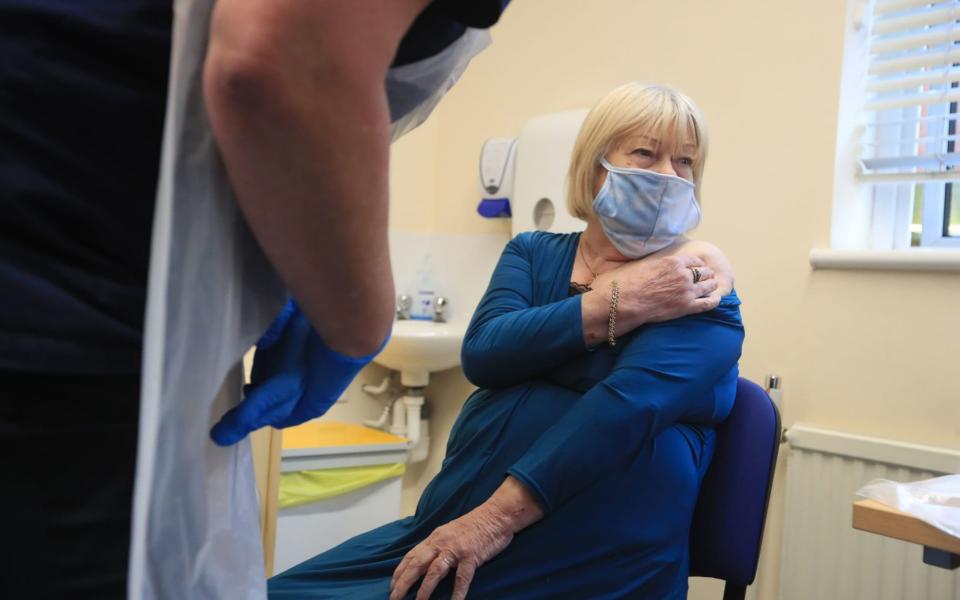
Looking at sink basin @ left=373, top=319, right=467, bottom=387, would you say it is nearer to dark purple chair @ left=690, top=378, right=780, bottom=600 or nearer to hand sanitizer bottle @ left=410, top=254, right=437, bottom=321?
hand sanitizer bottle @ left=410, top=254, right=437, bottom=321

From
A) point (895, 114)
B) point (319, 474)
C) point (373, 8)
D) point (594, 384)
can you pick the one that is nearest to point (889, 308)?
point (895, 114)

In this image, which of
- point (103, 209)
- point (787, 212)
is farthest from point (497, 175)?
point (103, 209)

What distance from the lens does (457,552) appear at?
109 centimetres

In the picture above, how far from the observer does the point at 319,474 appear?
231 cm

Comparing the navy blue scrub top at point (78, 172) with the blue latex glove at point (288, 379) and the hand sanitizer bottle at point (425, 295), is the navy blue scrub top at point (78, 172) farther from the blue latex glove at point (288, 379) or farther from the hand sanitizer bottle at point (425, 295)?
the hand sanitizer bottle at point (425, 295)

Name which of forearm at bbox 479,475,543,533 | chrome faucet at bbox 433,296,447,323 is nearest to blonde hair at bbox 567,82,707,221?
forearm at bbox 479,475,543,533

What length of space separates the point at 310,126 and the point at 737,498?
1028 millimetres

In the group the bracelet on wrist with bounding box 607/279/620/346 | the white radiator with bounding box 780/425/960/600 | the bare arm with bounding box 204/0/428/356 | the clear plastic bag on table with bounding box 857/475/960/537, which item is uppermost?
the bare arm with bounding box 204/0/428/356

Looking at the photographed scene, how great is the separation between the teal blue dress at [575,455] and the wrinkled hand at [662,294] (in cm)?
2

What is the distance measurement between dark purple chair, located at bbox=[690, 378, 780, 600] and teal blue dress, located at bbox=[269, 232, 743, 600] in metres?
0.03

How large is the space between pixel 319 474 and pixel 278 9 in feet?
6.64

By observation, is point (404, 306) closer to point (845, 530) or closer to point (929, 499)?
point (845, 530)

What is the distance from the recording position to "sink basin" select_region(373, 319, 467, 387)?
2.67 meters

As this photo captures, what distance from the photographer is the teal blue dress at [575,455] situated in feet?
3.69
